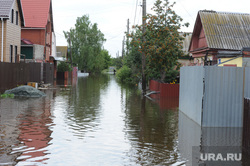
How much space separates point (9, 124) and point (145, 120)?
15.6 ft

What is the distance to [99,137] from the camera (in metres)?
10.1

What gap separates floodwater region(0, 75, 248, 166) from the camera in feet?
25.5

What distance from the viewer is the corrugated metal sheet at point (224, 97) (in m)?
11.6

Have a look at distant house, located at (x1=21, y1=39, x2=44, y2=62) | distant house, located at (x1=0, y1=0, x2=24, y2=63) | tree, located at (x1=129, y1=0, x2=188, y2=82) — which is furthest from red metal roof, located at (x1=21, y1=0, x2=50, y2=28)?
tree, located at (x1=129, y1=0, x2=188, y2=82)

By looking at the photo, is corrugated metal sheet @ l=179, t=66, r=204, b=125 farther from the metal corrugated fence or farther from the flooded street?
the flooded street

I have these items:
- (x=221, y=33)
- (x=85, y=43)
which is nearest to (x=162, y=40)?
(x=221, y=33)

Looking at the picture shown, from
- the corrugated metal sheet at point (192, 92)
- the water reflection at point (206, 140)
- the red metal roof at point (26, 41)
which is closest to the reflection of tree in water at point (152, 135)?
the water reflection at point (206, 140)

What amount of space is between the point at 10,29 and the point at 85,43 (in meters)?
56.2

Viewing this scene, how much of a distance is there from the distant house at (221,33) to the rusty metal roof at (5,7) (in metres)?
13.9

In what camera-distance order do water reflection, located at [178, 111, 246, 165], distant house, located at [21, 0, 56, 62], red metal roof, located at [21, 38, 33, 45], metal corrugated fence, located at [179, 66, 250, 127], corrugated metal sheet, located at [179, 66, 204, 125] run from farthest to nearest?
distant house, located at [21, 0, 56, 62] < red metal roof, located at [21, 38, 33, 45] < corrugated metal sheet, located at [179, 66, 204, 125] < metal corrugated fence, located at [179, 66, 250, 127] < water reflection, located at [178, 111, 246, 165]

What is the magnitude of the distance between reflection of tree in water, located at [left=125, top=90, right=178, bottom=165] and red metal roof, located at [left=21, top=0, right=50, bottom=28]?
1128 inches

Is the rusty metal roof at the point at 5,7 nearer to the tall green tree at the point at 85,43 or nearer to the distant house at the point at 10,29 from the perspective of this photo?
the distant house at the point at 10,29

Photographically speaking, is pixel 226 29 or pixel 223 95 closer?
pixel 223 95

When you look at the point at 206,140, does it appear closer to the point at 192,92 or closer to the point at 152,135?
the point at 152,135
